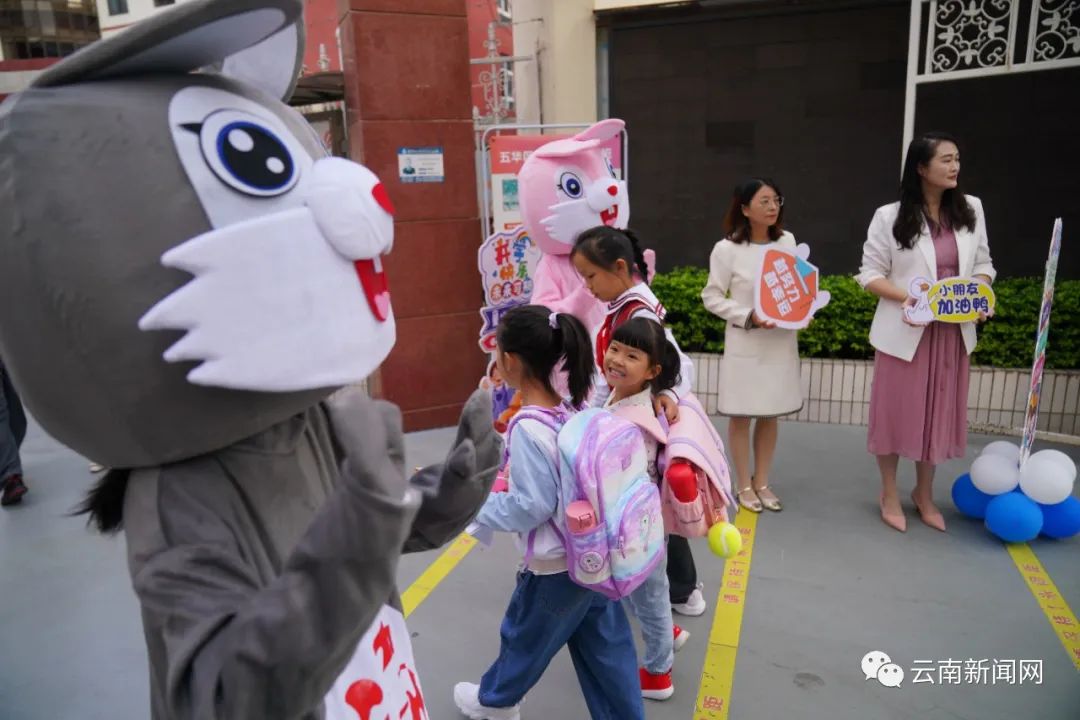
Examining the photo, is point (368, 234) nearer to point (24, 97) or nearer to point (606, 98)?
point (24, 97)

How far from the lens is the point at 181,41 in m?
1.14

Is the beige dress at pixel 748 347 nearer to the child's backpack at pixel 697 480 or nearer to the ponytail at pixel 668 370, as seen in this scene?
the ponytail at pixel 668 370

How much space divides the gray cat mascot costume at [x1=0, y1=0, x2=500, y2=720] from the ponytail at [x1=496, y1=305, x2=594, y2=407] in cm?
99

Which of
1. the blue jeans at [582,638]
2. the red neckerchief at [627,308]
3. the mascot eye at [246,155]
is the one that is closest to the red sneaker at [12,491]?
the blue jeans at [582,638]

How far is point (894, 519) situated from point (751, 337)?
119 cm

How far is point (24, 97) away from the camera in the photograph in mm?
1115

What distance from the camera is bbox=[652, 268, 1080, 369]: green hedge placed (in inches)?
200

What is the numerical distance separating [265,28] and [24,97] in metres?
0.36

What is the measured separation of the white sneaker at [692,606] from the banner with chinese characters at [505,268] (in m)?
2.17

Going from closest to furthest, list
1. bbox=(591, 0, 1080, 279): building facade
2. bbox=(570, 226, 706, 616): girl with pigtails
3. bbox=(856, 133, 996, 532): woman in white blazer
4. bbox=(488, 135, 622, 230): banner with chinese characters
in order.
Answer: bbox=(570, 226, 706, 616): girl with pigtails, bbox=(856, 133, 996, 532): woman in white blazer, bbox=(488, 135, 622, 230): banner with chinese characters, bbox=(591, 0, 1080, 279): building facade

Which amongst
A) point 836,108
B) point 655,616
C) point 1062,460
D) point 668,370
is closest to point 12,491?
point 655,616

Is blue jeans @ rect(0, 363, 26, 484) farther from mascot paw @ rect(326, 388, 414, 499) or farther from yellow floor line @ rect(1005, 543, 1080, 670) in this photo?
yellow floor line @ rect(1005, 543, 1080, 670)

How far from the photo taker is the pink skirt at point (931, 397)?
3762 millimetres

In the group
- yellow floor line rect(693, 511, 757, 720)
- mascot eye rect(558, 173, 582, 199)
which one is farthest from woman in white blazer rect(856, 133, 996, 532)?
mascot eye rect(558, 173, 582, 199)
